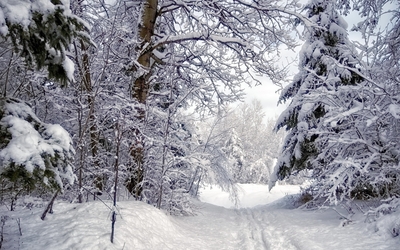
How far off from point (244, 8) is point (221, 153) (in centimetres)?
444

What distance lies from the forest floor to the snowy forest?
318 mm

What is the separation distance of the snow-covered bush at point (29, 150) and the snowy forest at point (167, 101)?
14mm

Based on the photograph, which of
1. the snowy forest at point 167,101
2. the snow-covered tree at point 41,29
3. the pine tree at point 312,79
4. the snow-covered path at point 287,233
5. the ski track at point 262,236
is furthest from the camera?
the pine tree at point 312,79

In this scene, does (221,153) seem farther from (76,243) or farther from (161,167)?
(76,243)

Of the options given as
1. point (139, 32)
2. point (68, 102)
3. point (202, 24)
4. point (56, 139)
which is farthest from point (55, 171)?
point (139, 32)

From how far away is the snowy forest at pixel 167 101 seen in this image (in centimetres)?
351

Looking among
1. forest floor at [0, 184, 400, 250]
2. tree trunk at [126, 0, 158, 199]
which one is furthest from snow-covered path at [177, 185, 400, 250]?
tree trunk at [126, 0, 158, 199]

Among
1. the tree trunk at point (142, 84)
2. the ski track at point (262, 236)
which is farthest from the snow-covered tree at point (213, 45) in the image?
the ski track at point (262, 236)

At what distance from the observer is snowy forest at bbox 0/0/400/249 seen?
3.51 m

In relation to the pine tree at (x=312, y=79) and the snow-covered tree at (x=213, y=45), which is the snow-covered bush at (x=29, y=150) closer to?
the snow-covered tree at (x=213, y=45)

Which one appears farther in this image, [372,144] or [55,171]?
[372,144]

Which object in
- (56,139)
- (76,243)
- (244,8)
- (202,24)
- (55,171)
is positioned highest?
(244,8)

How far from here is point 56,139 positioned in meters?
2.55

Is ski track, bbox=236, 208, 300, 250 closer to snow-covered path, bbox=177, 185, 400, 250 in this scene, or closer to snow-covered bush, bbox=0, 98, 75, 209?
snow-covered path, bbox=177, 185, 400, 250
